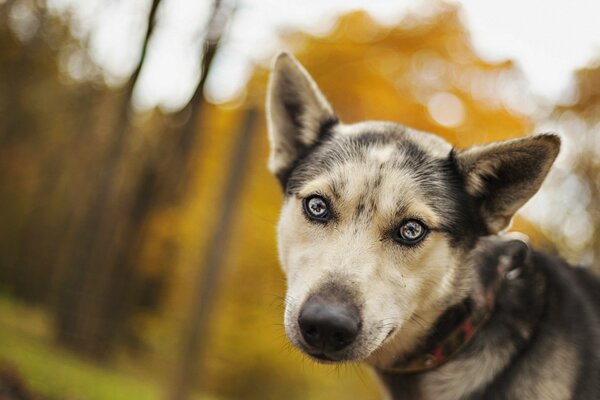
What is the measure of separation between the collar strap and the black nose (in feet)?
2.21

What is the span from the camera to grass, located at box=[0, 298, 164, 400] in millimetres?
5816

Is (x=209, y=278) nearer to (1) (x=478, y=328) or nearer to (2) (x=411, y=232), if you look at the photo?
(2) (x=411, y=232)

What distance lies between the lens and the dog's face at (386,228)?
2.62 meters

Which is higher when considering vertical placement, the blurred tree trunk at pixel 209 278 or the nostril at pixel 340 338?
the nostril at pixel 340 338

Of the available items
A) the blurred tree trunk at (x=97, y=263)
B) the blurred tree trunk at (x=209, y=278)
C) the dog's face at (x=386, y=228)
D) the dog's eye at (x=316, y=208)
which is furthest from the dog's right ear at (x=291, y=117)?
Result: the blurred tree trunk at (x=97, y=263)

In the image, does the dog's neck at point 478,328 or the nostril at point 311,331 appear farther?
the dog's neck at point 478,328

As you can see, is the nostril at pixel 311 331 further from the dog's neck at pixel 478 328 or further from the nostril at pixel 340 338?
the dog's neck at pixel 478 328

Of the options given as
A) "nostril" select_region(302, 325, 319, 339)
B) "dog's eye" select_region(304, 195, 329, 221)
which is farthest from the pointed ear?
"nostril" select_region(302, 325, 319, 339)

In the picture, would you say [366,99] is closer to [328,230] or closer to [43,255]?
[328,230]

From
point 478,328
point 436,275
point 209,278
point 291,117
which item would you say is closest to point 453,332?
point 478,328

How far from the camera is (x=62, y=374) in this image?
6.39m

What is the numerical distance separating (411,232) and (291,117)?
48.9 inches

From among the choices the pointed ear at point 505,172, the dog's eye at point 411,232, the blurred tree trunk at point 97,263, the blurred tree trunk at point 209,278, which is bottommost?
the blurred tree trunk at point 97,263

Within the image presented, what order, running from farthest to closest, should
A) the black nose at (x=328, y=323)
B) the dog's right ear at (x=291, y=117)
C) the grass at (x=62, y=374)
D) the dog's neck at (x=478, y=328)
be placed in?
the grass at (x=62, y=374) → the dog's right ear at (x=291, y=117) → the dog's neck at (x=478, y=328) → the black nose at (x=328, y=323)
